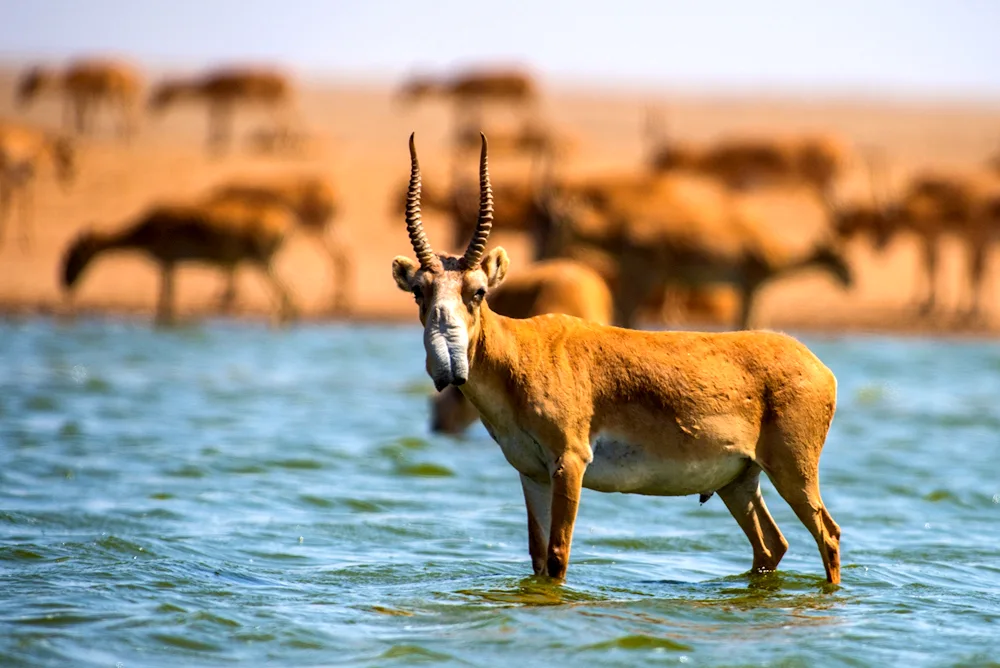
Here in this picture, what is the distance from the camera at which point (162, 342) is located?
76.2 ft

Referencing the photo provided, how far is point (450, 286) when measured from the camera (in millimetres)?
7172

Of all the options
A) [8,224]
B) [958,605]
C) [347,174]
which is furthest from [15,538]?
[347,174]

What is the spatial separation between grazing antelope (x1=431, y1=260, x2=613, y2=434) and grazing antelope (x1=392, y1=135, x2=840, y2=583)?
5.51 meters

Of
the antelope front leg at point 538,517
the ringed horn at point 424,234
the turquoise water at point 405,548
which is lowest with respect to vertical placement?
the turquoise water at point 405,548

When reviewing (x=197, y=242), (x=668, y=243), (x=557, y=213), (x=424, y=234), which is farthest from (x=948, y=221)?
(x=424, y=234)

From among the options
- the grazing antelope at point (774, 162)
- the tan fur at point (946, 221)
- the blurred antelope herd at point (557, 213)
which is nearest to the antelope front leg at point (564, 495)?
the blurred antelope herd at point (557, 213)

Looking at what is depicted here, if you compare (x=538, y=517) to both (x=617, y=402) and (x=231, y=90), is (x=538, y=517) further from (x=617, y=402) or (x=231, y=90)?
(x=231, y=90)

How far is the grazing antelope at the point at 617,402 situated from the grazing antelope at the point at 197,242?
703 inches

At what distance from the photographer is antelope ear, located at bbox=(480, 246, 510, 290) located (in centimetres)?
735

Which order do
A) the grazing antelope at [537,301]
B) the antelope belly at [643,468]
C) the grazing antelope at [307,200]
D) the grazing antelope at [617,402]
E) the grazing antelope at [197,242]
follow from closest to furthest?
1. the grazing antelope at [617,402]
2. the antelope belly at [643,468]
3. the grazing antelope at [537,301]
4. the grazing antelope at [197,242]
5. the grazing antelope at [307,200]

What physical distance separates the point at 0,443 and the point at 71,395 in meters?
3.80

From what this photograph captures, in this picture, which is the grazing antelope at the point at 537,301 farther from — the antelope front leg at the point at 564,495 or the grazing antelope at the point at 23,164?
the grazing antelope at the point at 23,164

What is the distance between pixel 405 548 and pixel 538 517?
1988mm

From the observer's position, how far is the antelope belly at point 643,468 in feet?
25.4
